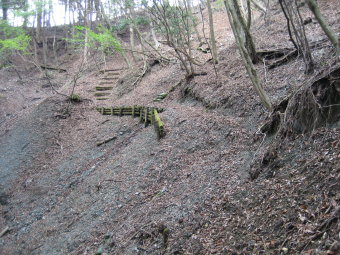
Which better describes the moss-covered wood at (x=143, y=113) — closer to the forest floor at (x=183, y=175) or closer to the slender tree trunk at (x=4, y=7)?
the forest floor at (x=183, y=175)

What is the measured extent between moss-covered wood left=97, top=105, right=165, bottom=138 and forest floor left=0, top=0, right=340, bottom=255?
0.36 m

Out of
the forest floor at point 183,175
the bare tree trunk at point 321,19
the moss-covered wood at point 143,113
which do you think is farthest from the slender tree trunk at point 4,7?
the bare tree trunk at point 321,19

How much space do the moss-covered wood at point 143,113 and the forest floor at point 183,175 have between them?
36cm

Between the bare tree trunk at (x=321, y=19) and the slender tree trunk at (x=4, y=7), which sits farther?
the slender tree trunk at (x=4, y=7)

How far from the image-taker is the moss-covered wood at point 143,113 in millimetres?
10310

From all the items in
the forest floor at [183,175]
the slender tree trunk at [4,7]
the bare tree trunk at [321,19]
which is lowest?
the forest floor at [183,175]

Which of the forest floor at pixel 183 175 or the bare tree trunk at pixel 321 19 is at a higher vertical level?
the bare tree trunk at pixel 321 19

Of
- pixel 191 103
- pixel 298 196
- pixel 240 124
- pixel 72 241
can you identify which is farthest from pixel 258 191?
pixel 191 103

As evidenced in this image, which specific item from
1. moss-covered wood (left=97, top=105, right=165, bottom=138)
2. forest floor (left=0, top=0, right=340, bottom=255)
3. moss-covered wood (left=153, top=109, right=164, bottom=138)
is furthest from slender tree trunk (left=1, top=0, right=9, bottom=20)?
moss-covered wood (left=153, top=109, right=164, bottom=138)

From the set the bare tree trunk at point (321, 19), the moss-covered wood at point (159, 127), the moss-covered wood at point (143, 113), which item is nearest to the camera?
the bare tree trunk at point (321, 19)

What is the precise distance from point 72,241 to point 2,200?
18.3 ft

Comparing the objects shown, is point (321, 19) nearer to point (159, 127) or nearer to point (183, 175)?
point (183, 175)

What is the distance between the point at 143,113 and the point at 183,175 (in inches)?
239

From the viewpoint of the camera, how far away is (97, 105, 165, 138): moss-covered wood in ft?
33.8
